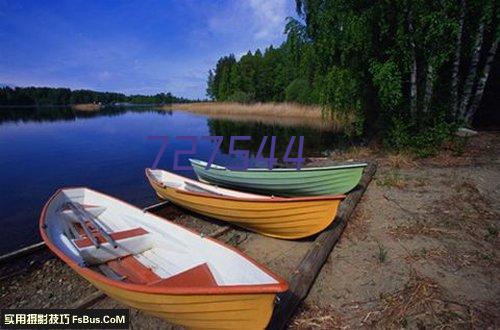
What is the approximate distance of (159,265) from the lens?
179 inches

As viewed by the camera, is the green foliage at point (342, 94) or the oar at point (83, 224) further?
the green foliage at point (342, 94)

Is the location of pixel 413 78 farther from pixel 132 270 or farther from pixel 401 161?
pixel 132 270

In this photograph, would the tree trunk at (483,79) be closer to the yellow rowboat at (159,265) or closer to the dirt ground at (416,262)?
the dirt ground at (416,262)

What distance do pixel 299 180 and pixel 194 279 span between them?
4.38m

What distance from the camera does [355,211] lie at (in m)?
6.63

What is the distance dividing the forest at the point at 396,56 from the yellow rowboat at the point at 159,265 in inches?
331

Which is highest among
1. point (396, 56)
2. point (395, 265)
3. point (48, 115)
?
point (396, 56)

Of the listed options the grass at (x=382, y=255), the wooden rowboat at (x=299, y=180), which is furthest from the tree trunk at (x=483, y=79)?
the grass at (x=382, y=255)

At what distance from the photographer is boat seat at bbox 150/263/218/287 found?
3508mm

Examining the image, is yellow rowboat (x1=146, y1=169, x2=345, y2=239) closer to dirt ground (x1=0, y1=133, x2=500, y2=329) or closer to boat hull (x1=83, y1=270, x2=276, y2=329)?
dirt ground (x1=0, y1=133, x2=500, y2=329)

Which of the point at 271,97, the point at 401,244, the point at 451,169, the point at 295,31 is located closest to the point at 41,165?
the point at 295,31

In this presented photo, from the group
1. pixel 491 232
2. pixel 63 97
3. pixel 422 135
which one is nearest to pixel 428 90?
pixel 422 135

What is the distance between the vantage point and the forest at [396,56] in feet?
31.3

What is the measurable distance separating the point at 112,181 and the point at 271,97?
5383 centimetres
